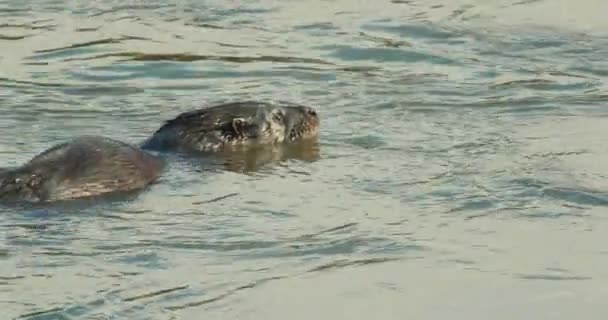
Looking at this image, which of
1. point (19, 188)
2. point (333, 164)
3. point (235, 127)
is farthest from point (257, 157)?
point (19, 188)

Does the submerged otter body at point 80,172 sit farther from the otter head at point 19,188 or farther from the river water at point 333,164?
the river water at point 333,164

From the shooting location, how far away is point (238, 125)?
9398 millimetres

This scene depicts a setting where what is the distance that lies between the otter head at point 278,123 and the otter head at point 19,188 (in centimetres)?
170

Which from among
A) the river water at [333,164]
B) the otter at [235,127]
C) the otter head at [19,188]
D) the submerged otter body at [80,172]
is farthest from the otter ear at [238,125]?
the otter head at [19,188]

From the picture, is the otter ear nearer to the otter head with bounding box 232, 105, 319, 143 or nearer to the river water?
Answer: the otter head with bounding box 232, 105, 319, 143

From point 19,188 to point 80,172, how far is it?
32 centimetres

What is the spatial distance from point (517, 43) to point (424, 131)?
210cm

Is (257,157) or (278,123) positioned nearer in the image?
(257,157)

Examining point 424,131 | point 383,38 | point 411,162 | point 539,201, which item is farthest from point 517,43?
point 539,201

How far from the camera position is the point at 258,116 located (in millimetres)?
9461

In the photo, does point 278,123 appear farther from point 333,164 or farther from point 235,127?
point 333,164

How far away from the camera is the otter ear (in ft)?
30.7

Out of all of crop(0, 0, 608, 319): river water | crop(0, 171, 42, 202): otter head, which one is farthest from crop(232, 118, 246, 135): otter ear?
crop(0, 171, 42, 202): otter head

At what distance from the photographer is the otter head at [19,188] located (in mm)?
7816
